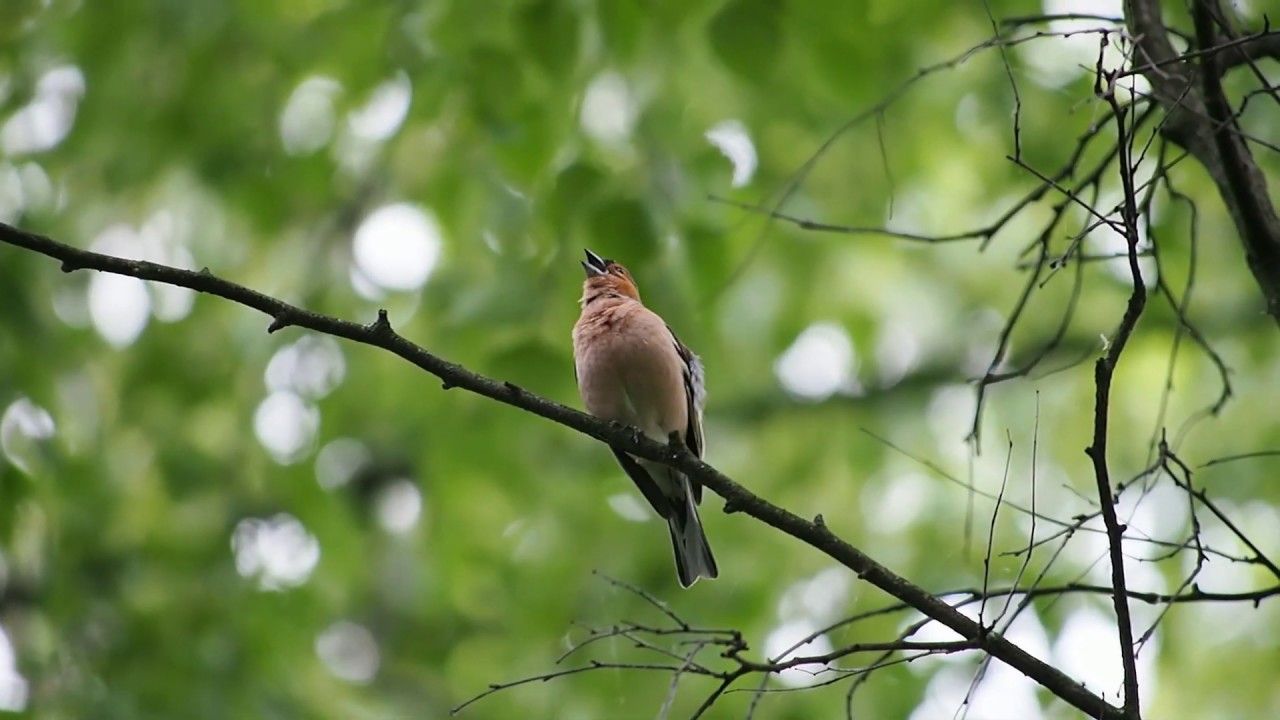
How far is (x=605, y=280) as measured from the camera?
564cm

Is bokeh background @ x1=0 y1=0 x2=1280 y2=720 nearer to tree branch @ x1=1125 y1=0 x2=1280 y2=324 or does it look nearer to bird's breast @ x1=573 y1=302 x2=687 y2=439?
bird's breast @ x1=573 y1=302 x2=687 y2=439

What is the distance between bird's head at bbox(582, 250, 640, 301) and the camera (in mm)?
5551

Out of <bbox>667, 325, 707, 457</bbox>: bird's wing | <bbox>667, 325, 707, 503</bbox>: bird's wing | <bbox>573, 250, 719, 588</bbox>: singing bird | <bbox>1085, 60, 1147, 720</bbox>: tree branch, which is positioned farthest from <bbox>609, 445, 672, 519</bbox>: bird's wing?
<bbox>1085, 60, 1147, 720</bbox>: tree branch

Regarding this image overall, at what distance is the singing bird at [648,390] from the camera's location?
4.88m

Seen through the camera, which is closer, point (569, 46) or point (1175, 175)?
point (569, 46)

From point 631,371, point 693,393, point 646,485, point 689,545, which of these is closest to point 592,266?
point 693,393

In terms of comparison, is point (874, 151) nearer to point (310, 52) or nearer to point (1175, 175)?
point (1175, 175)

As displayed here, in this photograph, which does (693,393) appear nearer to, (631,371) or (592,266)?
(631,371)

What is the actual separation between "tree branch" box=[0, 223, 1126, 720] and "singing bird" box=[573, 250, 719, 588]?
6.01ft

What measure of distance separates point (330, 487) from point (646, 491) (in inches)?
94.7

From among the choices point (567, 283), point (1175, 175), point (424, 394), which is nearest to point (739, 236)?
point (567, 283)

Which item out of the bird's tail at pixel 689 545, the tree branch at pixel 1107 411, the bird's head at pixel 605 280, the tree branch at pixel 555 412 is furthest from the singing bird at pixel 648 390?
the tree branch at pixel 1107 411

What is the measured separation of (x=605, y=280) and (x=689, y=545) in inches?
50.4

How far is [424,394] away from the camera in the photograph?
6.47 metres
